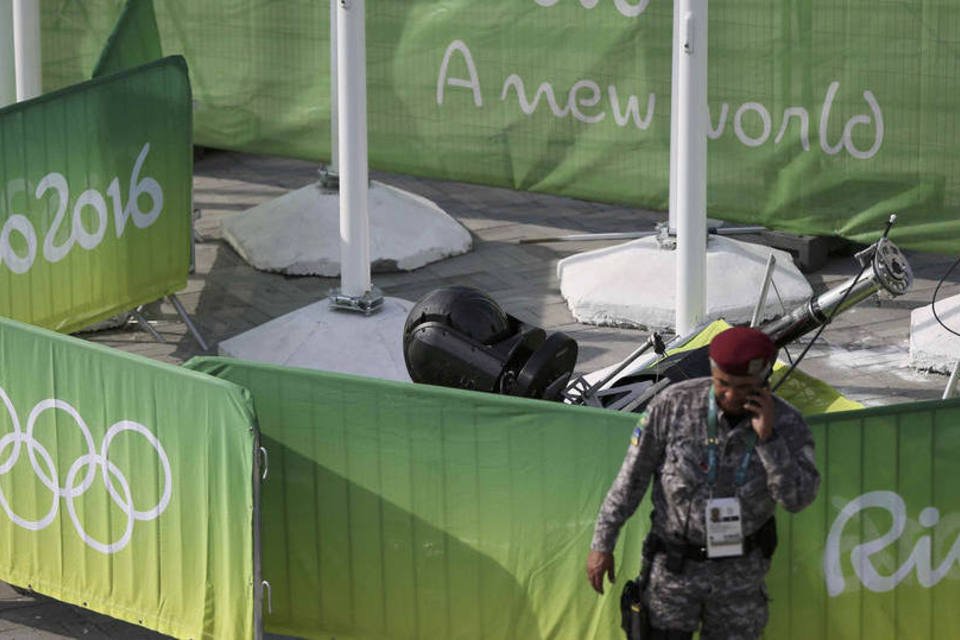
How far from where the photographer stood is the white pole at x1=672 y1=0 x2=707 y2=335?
34.9ft

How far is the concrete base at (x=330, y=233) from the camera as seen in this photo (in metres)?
13.1

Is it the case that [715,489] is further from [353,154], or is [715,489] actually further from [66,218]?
[66,218]

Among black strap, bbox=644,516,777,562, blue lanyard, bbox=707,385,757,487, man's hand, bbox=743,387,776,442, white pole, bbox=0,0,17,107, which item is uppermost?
white pole, bbox=0,0,17,107

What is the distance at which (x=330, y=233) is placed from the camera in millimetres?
13242

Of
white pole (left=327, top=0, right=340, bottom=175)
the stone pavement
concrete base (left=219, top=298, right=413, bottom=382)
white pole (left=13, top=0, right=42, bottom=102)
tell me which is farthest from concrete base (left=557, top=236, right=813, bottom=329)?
white pole (left=13, top=0, right=42, bottom=102)

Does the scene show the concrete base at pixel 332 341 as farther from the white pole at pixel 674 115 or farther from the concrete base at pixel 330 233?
the white pole at pixel 674 115

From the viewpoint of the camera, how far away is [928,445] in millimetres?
6992

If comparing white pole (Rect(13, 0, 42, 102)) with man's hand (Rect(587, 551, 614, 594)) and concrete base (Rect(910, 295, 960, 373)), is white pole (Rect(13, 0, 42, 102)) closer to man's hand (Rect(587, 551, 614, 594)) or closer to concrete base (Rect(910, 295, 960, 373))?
concrete base (Rect(910, 295, 960, 373))

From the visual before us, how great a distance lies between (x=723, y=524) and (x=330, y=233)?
7.19 meters

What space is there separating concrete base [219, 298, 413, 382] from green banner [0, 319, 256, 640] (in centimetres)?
317

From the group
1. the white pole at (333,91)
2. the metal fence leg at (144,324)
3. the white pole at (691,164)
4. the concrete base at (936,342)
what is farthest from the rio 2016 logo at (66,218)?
the concrete base at (936,342)

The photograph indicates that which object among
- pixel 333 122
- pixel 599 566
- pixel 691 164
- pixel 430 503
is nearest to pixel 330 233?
pixel 333 122

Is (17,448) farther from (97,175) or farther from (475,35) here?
(475,35)

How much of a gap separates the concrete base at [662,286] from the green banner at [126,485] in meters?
→ 4.81
